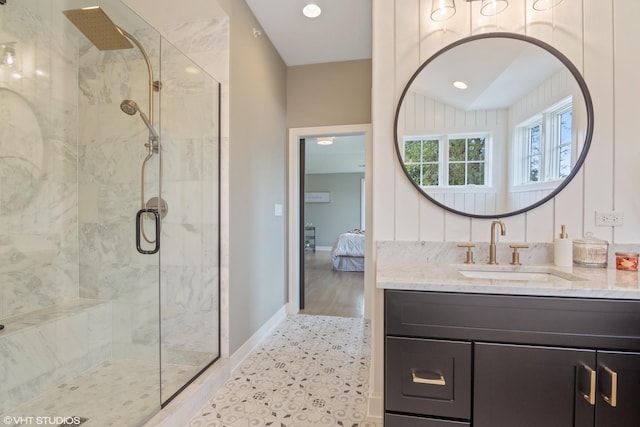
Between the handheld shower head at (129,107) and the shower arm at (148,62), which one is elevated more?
the shower arm at (148,62)

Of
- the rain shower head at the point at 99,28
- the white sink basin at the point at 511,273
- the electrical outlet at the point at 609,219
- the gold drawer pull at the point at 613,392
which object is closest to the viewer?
the gold drawer pull at the point at 613,392

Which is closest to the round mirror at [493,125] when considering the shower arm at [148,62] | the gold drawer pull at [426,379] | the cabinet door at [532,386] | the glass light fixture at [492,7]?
the glass light fixture at [492,7]

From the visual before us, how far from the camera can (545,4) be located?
1.49 meters

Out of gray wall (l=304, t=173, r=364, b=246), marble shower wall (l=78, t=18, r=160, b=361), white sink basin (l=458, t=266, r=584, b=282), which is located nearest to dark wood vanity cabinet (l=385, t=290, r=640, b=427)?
white sink basin (l=458, t=266, r=584, b=282)

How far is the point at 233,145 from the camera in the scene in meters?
2.15

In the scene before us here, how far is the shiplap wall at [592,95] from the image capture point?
145 cm

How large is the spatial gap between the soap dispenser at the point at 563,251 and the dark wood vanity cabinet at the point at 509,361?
45cm

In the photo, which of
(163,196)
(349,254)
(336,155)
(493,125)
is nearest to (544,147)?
(493,125)

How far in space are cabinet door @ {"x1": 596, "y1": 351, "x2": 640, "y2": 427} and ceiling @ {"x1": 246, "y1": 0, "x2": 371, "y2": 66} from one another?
2615 millimetres

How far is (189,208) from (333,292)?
2.60 meters

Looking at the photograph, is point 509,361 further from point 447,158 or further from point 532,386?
point 447,158

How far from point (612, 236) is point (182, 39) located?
2925 mm

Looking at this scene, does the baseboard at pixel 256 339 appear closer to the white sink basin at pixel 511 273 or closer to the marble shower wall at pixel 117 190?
the marble shower wall at pixel 117 190

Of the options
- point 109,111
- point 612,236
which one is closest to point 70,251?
point 109,111
